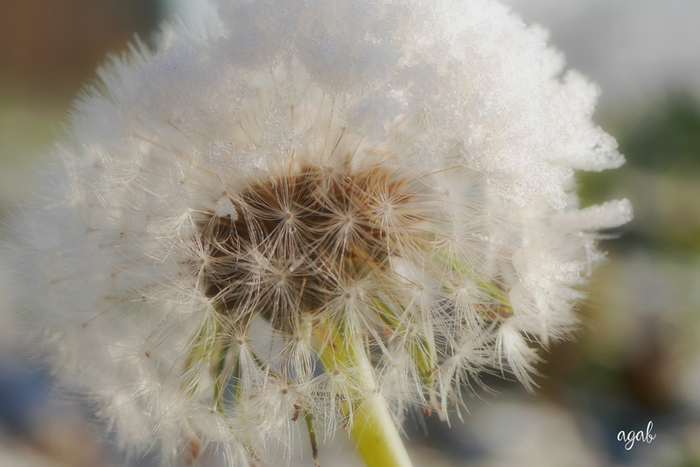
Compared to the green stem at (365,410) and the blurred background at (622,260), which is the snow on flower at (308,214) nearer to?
the green stem at (365,410)

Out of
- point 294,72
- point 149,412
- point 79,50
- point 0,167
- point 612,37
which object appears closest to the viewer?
point 294,72

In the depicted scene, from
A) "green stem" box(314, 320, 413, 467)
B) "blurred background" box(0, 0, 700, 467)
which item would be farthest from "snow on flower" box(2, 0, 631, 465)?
"blurred background" box(0, 0, 700, 467)

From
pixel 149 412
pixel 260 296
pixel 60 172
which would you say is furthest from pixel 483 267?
pixel 60 172

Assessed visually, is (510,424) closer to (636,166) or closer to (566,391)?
(566,391)

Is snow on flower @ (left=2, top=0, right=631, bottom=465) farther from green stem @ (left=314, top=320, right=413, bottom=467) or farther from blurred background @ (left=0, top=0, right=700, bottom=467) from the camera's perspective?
blurred background @ (left=0, top=0, right=700, bottom=467)

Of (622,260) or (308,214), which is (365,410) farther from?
(622,260)
